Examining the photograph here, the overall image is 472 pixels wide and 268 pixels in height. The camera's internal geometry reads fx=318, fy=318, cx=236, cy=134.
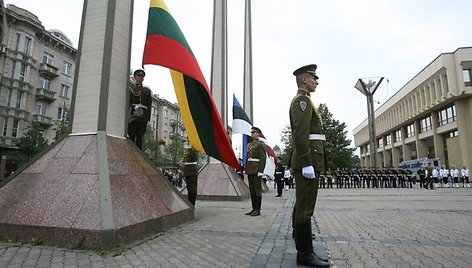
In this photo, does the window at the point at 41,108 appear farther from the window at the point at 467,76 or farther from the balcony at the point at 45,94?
the window at the point at 467,76

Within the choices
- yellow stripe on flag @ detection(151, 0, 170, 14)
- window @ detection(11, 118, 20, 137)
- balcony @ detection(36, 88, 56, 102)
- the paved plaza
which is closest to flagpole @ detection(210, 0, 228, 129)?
yellow stripe on flag @ detection(151, 0, 170, 14)

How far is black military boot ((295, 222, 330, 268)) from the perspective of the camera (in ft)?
11.4

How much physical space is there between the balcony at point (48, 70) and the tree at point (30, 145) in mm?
7707

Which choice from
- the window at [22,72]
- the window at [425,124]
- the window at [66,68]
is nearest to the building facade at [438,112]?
the window at [425,124]

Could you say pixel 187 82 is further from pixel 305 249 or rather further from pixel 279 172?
pixel 279 172

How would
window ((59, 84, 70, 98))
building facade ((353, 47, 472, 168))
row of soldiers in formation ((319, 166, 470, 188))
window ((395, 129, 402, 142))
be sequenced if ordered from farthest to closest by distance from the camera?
window ((395, 129, 402, 142))
window ((59, 84, 70, 98))
building facade ((353, 47, 472, 168))
row of soldiers in formation ((319, 166, 470, 188))

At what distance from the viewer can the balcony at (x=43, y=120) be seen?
35.2 metres

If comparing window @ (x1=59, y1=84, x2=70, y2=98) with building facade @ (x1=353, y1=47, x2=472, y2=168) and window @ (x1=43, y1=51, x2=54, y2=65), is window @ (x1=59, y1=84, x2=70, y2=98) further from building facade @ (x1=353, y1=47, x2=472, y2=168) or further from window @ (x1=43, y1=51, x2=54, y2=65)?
building facade @ (x1=353, y1=47, x2=472, y2=168)

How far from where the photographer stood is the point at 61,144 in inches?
214

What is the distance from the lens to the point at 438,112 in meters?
40.6

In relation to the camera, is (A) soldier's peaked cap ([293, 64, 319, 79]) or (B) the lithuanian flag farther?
(B) the lithuanian flag

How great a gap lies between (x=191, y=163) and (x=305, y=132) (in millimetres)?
4521

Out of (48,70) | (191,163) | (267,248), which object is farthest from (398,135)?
(267,248)

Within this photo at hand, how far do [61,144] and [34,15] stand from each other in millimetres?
37217
